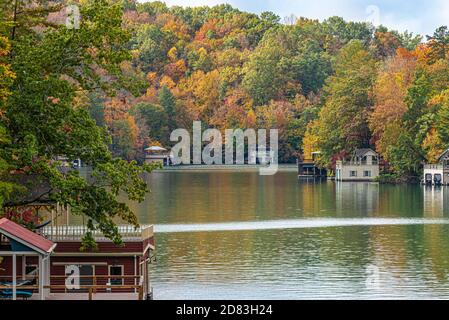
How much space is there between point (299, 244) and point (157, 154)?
81035 millimetres

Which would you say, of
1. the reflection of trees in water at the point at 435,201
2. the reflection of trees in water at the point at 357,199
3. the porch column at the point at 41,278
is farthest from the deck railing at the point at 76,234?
the reflection of trees in water at the point at 357,199

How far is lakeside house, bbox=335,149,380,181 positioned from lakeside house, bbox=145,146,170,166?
29.9 metres

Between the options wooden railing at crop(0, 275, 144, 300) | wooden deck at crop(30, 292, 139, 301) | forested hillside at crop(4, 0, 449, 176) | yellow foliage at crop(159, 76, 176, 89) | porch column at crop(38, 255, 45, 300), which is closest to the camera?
porch column at crop(38, 255, 45, 300)

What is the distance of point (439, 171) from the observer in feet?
287

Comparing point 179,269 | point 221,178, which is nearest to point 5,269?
point 179,269

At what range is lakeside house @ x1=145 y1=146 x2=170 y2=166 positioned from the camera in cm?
12131

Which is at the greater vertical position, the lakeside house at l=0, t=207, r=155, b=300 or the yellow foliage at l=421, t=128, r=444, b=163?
the yellow foliage at l=421, t=128, r=444, b=163

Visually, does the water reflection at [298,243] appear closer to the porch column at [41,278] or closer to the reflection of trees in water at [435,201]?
the reflection of trees in water at [435,201]

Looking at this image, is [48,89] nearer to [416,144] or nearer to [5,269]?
A: [5,269]

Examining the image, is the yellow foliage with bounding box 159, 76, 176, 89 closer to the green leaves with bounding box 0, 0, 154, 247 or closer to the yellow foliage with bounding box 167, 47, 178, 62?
the yellow foliage with bounding box 167, 47, 178, 62

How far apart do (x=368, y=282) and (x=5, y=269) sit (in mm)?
11160

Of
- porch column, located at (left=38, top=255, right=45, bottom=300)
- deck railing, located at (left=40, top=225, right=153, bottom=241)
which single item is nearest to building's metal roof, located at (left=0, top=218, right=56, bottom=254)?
porch column, located at (left=38, top=255, right=45, bottom=300)

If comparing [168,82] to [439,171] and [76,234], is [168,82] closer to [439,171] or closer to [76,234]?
[439,171]

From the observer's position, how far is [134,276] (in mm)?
24547
